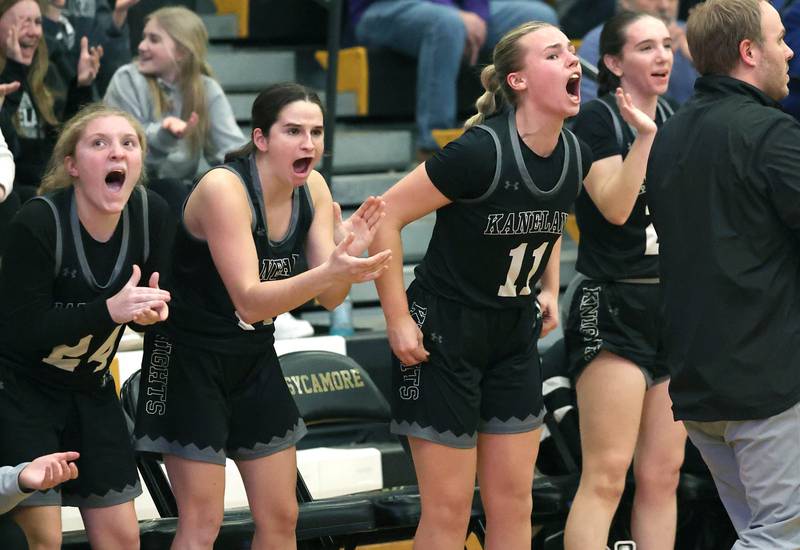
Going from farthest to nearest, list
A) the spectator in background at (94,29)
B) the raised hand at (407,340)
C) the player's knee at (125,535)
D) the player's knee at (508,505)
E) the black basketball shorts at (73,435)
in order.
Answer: the spectator in background at (94,29) → the player's knee at (508,505) → the raised hand at (407,340) → the player's knee at (125,535) → the black basketball shorts at (73,435)

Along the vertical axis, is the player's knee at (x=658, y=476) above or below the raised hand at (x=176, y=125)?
below

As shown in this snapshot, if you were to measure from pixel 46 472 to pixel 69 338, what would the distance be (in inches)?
15.2

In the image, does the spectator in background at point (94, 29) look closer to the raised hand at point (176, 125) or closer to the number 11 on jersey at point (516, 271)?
the raised hand at point (176, 125)

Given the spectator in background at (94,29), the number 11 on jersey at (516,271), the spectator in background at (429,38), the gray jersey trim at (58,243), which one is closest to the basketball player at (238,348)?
the gray jersey trim at (58,243)

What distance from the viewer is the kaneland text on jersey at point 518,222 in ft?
13.2

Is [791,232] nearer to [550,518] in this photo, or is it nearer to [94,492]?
[550,518]

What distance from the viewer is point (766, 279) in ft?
11.8

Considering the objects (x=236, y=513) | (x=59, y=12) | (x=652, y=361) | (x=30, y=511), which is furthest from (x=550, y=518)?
(x=59, y=12)

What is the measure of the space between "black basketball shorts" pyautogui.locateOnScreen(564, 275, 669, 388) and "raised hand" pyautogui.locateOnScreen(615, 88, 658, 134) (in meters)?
0.54

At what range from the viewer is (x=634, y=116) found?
437 centimetres

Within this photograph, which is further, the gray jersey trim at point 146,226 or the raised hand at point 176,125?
the raised hand at point 176,125

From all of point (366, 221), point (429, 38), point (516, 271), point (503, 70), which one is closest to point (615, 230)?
point (516, 271)

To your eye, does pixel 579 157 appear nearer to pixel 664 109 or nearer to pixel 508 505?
pixel 664 109

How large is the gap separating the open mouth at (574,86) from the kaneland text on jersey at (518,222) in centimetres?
33
